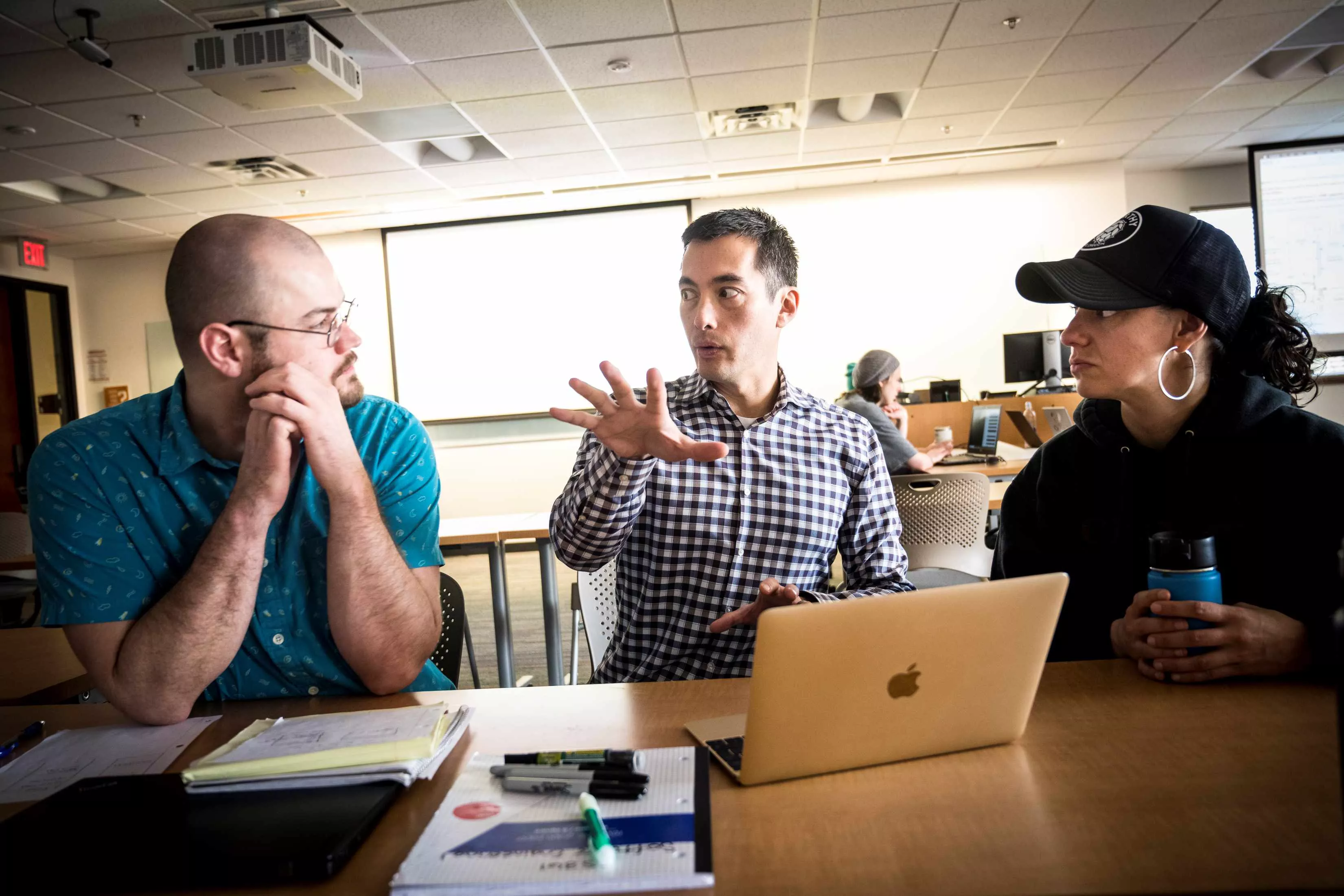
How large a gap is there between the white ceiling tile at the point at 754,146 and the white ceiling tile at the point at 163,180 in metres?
3.54

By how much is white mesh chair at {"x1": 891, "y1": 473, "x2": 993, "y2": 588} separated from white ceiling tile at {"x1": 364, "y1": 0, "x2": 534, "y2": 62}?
109 inches

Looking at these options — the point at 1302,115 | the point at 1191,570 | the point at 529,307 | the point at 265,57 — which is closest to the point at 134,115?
the point at 265,57

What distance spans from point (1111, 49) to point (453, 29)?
3.67 metres

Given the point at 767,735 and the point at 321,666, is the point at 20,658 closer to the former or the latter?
the point at 321,666

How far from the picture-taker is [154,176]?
595 cm

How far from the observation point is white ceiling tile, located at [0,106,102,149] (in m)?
4.72

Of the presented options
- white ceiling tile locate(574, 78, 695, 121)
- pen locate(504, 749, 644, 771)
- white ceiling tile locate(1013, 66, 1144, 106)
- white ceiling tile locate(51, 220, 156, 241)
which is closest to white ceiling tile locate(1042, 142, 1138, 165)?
white ceiling tile locate(1013, 66, 1144, 106)

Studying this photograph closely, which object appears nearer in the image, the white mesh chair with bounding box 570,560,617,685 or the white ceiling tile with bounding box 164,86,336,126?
the white mesh chair with bounding box 570,560,617,685

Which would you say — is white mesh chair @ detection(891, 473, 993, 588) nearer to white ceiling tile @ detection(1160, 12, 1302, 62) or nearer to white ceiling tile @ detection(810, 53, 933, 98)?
white ceiling tile @ detection(810, 53, 933, 98)

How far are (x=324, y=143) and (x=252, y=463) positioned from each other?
5.05 meters

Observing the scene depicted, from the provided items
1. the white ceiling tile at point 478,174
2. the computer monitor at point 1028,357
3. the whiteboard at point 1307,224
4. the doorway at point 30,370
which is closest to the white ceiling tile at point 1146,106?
the whiteboard at point 1307,224

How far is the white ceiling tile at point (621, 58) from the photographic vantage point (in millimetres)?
4480

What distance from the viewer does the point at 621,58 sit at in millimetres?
4641

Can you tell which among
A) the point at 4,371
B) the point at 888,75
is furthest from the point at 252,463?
the point at 4,371
